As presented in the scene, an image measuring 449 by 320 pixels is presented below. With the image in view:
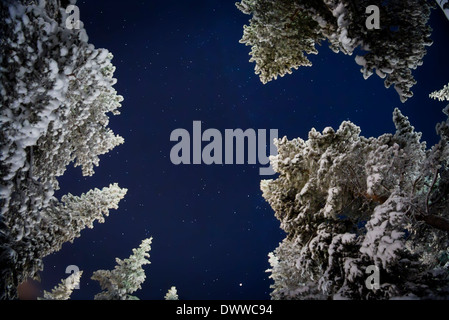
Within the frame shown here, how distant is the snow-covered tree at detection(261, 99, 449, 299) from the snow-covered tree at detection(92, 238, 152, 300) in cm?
439

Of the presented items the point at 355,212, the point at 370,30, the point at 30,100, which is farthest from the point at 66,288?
the point at 370,30

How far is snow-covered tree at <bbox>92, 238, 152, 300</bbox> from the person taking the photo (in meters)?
6.68

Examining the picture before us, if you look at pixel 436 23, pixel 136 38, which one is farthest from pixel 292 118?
pixel 136 38

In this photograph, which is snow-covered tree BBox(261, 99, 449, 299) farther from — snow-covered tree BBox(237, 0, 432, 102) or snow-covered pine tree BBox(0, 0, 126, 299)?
snow-covered pine tree BBox(0, 0, 126, 299)

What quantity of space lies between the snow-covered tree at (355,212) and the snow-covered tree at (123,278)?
A: 4393 millimetres

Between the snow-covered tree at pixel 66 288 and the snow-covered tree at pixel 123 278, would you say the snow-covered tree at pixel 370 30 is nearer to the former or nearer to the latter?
the snow-covered tree at pixel 123 278

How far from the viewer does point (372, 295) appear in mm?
4363

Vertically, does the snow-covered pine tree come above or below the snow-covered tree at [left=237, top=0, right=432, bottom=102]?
below

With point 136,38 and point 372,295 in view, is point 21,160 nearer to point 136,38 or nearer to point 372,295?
point 372,295

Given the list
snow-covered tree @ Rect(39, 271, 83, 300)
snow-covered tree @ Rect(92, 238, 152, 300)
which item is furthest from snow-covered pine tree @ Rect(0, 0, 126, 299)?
snow-covered tree @ Rect(39, 271, 83, 300)

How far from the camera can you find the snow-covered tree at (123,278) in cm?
668

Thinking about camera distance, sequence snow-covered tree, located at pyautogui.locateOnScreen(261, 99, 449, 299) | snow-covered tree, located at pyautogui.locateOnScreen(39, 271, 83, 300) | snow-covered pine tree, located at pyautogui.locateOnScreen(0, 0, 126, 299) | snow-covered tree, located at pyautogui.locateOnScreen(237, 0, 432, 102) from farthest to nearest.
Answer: snow-covered tree, located at pyautogui.locateOnScreen(39, 271, 83, 300) < snow-covered tree, located at pyautogui.locateOnScreen(237, 0, 432, 102) < snow-covered pine tree, located at pyautogui.locateOnScreen(0, 0, 126, 299) < snow-covered tree, located at pyautogui.locateOnScreen(261, 99, 449, 299)

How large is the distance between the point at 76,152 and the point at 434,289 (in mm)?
10371

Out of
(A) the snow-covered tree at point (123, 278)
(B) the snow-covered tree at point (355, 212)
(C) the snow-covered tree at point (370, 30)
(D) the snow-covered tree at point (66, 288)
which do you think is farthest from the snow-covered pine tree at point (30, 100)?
(B) the snow-covered tree at point (355, 212)
